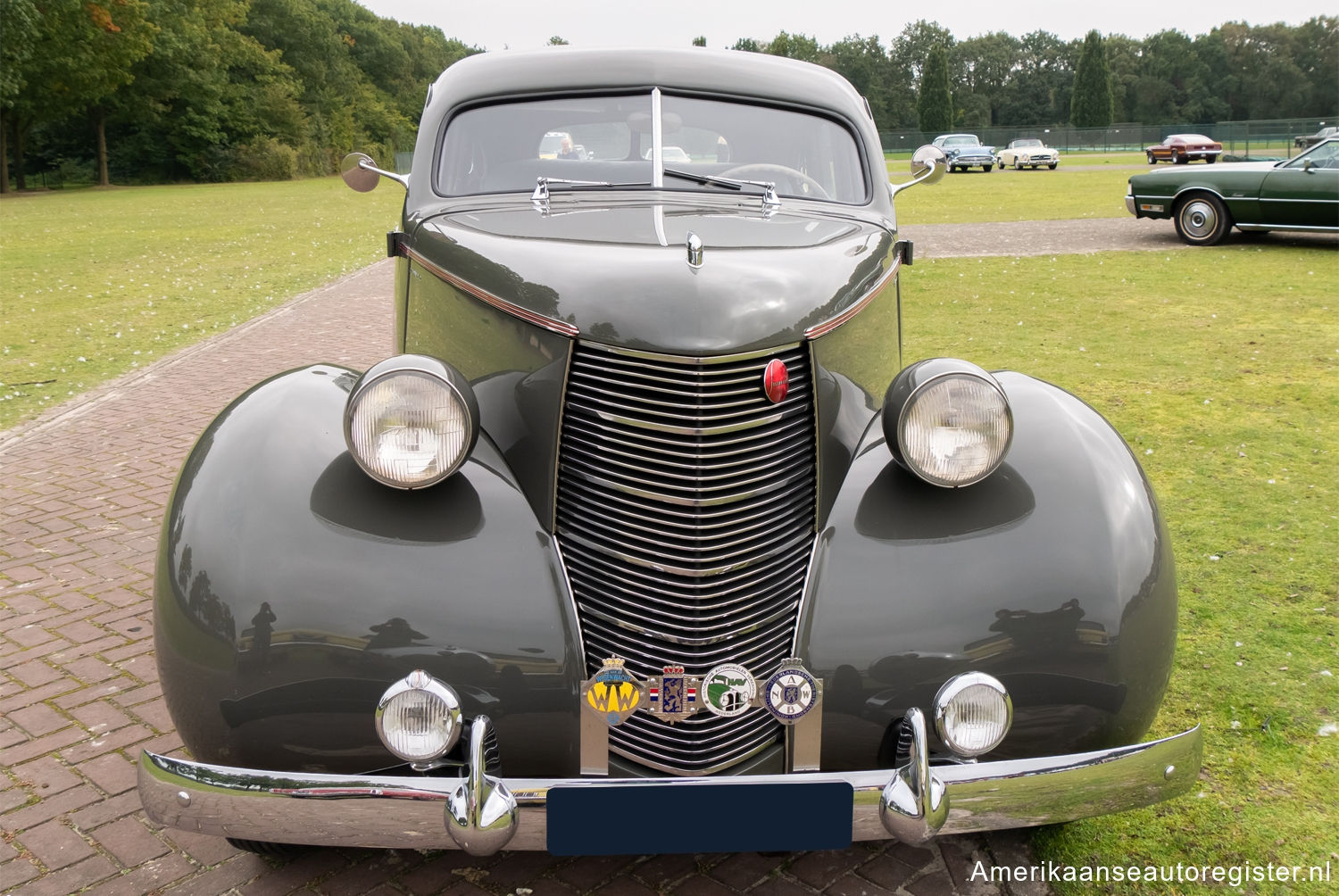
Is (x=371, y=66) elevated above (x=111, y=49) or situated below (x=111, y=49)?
above

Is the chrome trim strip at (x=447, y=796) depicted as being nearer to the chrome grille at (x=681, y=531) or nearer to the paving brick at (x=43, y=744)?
the chrome grille at (x=681, y=531)

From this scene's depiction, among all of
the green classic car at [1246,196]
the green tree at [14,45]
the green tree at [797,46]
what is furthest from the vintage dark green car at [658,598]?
the green tree at [797,46]

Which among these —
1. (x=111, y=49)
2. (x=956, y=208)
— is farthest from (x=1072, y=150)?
(x=111, y=49)

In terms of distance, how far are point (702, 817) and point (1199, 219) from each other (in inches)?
A: 571

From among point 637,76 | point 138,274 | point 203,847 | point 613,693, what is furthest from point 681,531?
point 138,274

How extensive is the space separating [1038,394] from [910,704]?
1023 mm

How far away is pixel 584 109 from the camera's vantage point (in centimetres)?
356

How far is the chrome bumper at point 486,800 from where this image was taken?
2043mm

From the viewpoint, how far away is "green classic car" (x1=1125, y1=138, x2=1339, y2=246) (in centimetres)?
1277

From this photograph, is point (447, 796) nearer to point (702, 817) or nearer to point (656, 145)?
point (702, 817)

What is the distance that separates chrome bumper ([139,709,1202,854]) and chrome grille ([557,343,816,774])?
286mm

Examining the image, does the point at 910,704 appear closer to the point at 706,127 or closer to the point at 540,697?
the point at 540,697

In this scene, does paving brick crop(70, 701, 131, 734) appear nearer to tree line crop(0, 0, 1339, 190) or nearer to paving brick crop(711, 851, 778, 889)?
paving brick crop(711, 851, 778, 889)

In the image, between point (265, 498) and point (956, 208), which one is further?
point (956, 208)
